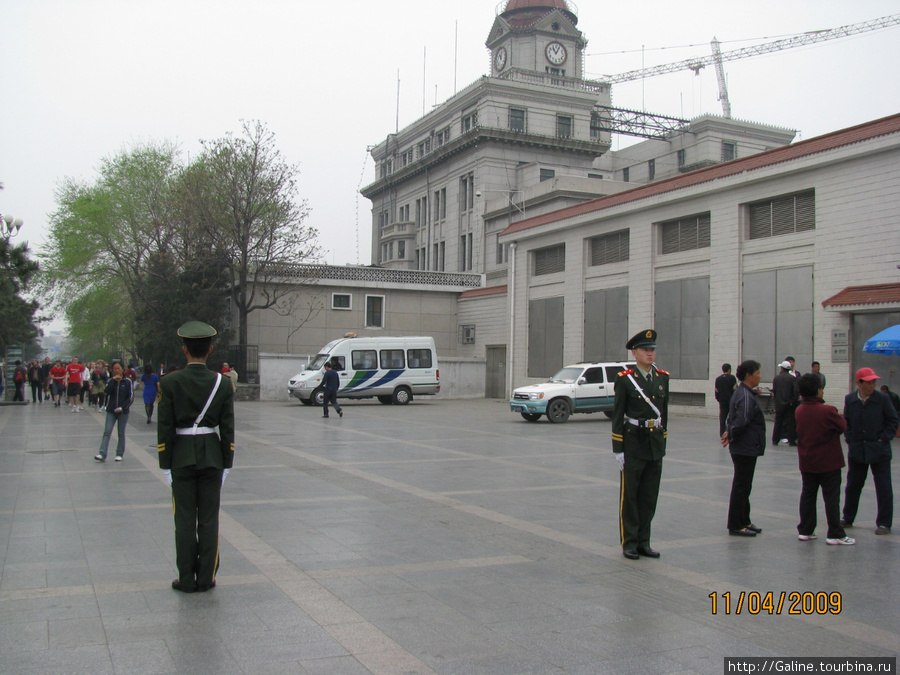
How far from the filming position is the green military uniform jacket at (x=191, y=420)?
5.90m

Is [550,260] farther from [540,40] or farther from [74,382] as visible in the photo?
[540,40]

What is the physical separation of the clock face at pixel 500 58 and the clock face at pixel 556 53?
4008 millimetres

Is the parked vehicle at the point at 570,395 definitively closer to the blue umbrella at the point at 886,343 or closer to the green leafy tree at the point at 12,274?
the blue umbrella at the point at 886,343

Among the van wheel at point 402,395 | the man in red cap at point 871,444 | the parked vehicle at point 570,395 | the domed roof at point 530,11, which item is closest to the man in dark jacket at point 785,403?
the parked vehicle at point 570,395

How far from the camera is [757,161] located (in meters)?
24.2

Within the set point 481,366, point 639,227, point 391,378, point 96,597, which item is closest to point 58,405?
point 391,378

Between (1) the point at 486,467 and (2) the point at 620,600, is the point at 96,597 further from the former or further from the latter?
(1) the point at 486,467

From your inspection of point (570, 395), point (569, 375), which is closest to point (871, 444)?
point (570, 395)

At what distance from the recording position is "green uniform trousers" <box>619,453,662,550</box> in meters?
7.06

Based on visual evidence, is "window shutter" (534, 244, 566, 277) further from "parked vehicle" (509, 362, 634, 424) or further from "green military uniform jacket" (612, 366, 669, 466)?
"green military uniform jacket" (612, 366, 669, 466)

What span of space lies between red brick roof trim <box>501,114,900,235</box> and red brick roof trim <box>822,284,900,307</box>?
3863 millimetres

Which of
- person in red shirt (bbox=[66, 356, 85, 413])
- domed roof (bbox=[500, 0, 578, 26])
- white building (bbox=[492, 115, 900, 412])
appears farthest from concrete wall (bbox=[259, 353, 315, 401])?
domed roof (bbox=[500, 0, 578, 26])

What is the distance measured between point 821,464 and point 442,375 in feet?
97.6

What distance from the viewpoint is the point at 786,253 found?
2327 cm
